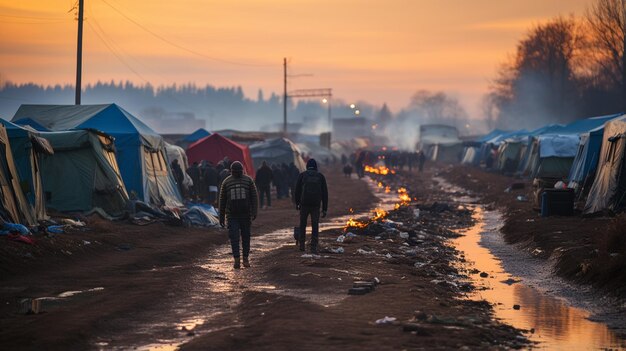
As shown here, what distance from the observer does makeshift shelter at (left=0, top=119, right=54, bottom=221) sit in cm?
2020

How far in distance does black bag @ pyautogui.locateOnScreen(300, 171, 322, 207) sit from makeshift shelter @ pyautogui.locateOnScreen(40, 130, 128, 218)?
291 inches

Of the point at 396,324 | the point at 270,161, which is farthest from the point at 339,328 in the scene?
the point at 270,161

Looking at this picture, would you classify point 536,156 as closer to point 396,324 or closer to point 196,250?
point 196,250

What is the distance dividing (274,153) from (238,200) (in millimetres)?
32063

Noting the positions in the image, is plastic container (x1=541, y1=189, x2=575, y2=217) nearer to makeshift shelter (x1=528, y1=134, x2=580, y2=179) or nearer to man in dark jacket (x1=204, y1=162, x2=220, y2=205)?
man in dark jacket (x1=204, y1=162, x2=220, y2=205)

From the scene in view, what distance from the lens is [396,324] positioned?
1051cm

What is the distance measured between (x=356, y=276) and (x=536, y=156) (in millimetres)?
37413

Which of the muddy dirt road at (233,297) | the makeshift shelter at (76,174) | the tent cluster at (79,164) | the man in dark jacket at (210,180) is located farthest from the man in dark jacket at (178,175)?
the muddy dirt road at (233,297)

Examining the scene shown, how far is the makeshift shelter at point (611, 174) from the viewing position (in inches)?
936

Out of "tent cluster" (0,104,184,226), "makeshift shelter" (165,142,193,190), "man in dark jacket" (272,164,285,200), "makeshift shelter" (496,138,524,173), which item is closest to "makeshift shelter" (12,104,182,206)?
"tent cluster" (0,104,184,226)

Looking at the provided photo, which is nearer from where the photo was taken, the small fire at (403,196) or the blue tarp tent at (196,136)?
the small fire at (403,196)

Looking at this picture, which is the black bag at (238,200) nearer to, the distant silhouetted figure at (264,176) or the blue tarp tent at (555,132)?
the distant silhouetted figure at (264,176)

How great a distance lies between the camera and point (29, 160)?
2056 cm

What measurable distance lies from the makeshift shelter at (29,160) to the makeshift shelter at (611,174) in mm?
14217
